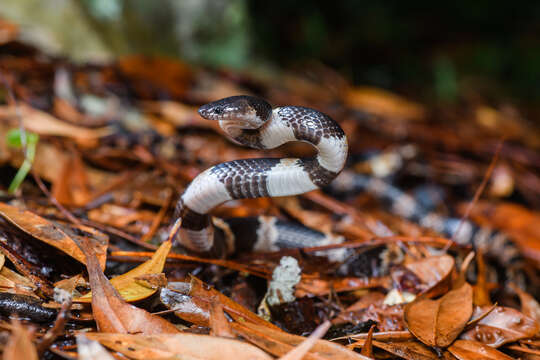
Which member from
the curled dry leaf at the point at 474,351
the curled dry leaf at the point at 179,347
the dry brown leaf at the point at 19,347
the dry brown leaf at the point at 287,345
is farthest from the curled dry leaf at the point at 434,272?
the dry brown leaf at the point at 19,347

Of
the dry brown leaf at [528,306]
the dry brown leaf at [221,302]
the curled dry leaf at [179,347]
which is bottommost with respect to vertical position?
the dry brown leaf at [528,306]

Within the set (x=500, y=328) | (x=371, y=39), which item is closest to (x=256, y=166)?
(x=500, y=328)

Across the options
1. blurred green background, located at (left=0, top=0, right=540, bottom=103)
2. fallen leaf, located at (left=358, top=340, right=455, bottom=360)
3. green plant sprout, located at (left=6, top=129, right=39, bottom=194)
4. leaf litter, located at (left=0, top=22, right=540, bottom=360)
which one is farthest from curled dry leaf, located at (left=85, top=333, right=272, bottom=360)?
blurred green background, located at (left=0, top=0, right=540, bottom=103)

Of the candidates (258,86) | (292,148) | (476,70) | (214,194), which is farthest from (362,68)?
(214,194)

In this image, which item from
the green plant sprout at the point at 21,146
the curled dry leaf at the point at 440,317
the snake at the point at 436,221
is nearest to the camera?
the curled dry leaf at the point at 440,317

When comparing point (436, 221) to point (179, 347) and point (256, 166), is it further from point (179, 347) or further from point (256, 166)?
point (179, 347)

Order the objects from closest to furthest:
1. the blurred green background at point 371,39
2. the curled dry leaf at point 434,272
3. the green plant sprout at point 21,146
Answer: the curled dry leaf at point 434,272, the green plant sprout at point 21,146, the blurred green background at point 371,39

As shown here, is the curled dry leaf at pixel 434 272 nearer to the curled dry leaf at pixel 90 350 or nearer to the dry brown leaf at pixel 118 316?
the dry brown leaf at pixel 118 316
